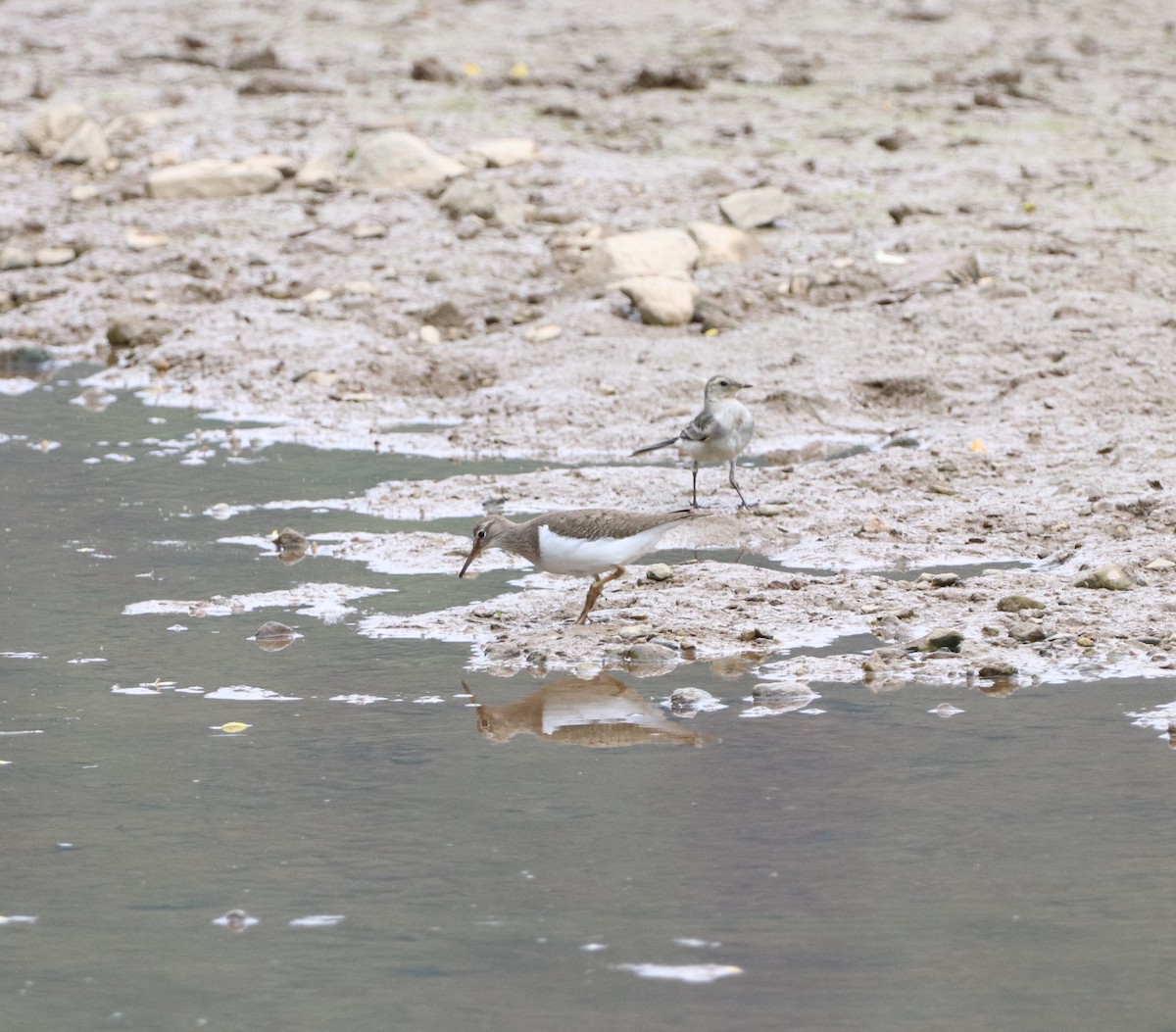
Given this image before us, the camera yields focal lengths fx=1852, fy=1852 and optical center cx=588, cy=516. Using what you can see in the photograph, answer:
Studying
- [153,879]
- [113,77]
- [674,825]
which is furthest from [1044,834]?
[113,77]

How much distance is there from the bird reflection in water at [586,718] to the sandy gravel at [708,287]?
0.97 feet

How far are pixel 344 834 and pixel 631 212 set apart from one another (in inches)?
362

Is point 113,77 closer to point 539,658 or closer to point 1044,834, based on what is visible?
point 539,658

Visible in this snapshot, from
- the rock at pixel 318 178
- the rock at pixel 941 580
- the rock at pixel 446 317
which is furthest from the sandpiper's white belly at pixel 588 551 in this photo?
the rock at pixel 318 178

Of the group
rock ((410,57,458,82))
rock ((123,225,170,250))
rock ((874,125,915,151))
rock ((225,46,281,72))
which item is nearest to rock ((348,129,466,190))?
rock ((123,225,170,250))

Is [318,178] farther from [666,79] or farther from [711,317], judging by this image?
[711,317]

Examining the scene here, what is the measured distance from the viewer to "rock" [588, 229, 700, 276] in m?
12.3

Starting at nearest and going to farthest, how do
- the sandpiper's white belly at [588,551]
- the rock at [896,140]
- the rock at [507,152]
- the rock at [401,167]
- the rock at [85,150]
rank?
the sandpiper's white belly at [588,551]
the rock at [401,167]
the rock at [507,152]
the rock at [896,140]
the rock at [85,150]

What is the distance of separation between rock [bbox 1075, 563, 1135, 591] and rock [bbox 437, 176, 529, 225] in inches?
282

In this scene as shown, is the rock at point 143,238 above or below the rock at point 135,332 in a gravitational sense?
above

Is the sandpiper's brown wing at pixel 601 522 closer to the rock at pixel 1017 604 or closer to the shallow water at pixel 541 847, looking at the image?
the shallow water at pixel 541 847

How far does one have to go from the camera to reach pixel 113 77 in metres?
17.8

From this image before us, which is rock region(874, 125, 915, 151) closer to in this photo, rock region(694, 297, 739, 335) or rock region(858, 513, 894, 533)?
rock region(694, 297, 739, 335)

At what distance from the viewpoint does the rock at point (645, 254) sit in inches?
486
